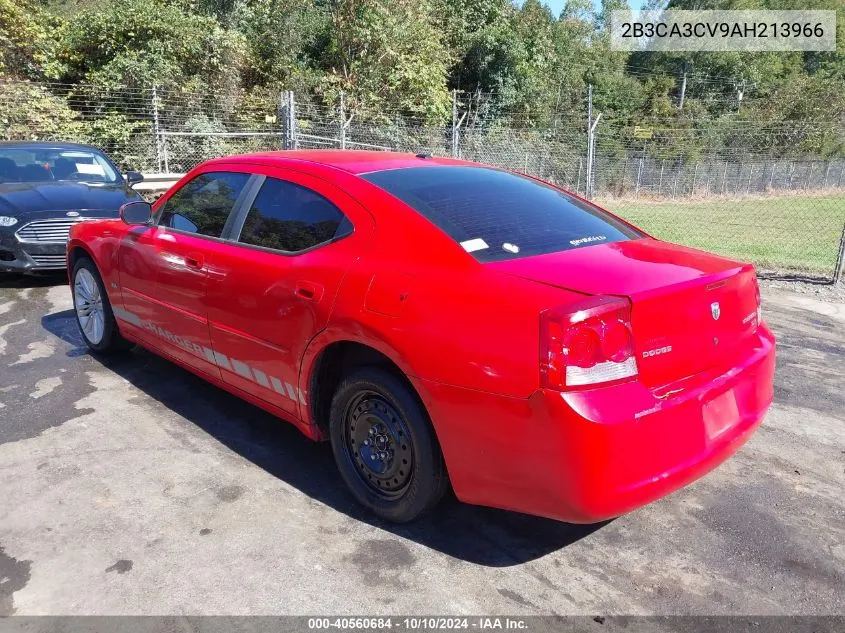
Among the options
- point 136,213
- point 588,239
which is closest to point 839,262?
point 588,239

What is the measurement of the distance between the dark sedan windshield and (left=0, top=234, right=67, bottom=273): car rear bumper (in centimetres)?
130

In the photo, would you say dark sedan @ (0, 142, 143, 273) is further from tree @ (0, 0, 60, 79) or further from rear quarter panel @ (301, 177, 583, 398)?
tree @ (0, 0, 60, 79)

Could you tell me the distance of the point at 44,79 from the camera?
19.9 m

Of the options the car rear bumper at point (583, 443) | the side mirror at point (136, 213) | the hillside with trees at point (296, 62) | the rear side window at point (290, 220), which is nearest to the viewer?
the car rear bumper at point (583, 443)

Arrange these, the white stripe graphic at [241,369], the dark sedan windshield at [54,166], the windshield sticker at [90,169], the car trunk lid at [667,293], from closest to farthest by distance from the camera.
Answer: the car trunk lid at [667,293], the white stripe graphic at [241,369], the dark sedan windshield at [54,166], the windshield sticker at [90,169]

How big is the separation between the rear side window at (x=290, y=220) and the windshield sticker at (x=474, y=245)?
629mm

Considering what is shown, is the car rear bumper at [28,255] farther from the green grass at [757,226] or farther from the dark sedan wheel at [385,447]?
the green grass at [757,226]

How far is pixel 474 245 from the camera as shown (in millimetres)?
2873

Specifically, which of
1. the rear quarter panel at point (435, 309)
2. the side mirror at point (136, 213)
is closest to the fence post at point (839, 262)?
the rear quarter panel at point (435, 309)

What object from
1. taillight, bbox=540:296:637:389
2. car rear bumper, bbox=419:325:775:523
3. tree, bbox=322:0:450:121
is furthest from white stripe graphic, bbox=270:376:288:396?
tree, bbox=322:0:450:121

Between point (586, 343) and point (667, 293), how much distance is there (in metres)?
0.43

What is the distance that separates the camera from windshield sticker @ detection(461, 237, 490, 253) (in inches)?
112

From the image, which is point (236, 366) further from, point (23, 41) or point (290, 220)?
point (23, 41)

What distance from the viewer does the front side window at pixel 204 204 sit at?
3920mm
